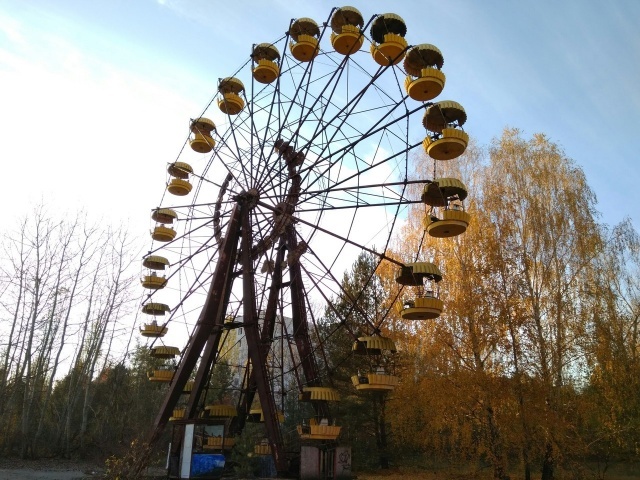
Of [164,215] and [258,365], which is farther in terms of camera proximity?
[164,215]

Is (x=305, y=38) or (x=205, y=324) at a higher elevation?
(x=305, y=38)

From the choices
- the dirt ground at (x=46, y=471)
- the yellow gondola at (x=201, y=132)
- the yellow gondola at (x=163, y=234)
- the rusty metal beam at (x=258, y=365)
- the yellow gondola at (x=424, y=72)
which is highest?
the yellow gondola at (x=201, y=132)

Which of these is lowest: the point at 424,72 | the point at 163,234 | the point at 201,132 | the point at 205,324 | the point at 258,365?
the point at 258,365

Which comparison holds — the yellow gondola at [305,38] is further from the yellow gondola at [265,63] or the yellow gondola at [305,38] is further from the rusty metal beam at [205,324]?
the rusty metal beam at [205,324]

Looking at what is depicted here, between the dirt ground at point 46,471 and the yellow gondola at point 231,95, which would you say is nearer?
the dirt ground at point 46,471

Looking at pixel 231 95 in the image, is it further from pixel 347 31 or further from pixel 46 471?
pixel 46 471

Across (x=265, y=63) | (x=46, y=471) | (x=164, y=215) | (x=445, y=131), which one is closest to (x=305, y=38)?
(x=265, y=63)

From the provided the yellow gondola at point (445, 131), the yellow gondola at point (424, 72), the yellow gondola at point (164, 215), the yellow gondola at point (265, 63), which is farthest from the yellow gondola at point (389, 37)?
the yellow gondola at point (164, 215)

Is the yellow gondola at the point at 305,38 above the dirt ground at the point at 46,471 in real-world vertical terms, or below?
above

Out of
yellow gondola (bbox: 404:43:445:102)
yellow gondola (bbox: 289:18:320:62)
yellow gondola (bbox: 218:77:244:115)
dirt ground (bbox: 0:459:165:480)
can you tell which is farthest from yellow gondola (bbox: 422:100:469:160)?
dirt ground (bbox: 0:459:165:480)

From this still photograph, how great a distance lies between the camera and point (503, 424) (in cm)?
1820

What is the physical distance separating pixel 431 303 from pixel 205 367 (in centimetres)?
634

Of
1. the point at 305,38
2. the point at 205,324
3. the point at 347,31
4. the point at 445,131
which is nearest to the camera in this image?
the point at 445,131

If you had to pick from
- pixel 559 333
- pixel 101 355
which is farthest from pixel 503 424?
pixel 101 355
